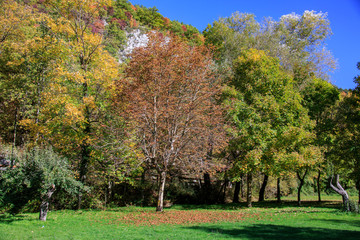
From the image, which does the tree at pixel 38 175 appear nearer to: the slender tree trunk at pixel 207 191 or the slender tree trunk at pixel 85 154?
the slender tree trunk at pixel 85 154

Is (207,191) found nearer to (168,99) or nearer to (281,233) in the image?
(168,99)

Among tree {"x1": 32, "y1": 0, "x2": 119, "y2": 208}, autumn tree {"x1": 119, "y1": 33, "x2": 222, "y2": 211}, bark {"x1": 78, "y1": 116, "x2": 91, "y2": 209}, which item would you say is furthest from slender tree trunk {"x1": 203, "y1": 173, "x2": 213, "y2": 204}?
tree {"x1": 32, "y1": 0, "x2": 119, "y2": 208}

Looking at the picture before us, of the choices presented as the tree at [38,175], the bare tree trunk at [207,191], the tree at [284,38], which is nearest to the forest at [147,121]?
the tree at [38,175]

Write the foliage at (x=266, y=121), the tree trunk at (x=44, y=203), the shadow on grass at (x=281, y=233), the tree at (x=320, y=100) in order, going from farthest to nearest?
the tree at (x=320, y=100) < the foliage at (x=266, y=121) < the tree trunk at (x=44, y=203) < the shadow on grass at (x=281, y=233)

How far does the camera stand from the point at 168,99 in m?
17.5

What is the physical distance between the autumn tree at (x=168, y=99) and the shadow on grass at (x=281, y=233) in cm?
677

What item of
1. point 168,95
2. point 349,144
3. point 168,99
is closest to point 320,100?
point 349,144

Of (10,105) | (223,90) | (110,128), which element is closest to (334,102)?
(223,90)

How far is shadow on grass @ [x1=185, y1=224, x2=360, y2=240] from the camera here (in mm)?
9148

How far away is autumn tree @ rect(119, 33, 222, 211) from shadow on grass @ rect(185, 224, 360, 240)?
6771 mm

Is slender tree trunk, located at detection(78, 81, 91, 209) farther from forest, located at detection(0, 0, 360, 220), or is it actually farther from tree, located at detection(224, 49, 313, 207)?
tree, located at detection(224, 49, 313, 207)

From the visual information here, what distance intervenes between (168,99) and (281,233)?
10.7m

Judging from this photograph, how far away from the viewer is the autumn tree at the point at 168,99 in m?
17.1

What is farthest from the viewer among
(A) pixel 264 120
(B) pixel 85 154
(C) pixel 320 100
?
(C) pixel 320 100
